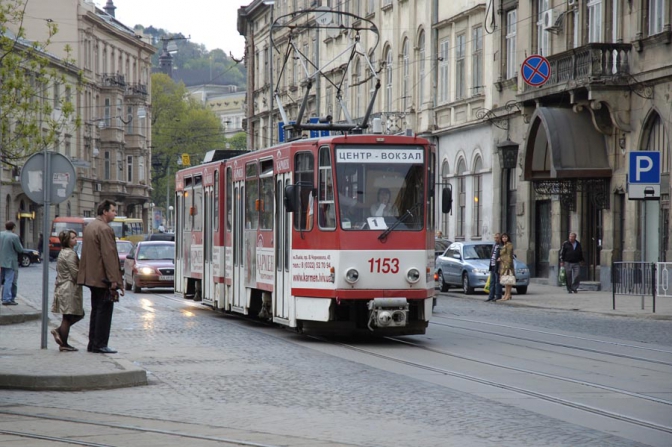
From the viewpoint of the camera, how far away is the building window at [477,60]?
46562 mm

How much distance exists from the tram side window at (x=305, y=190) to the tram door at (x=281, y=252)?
36 centimetres

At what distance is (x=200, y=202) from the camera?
86.3 feet

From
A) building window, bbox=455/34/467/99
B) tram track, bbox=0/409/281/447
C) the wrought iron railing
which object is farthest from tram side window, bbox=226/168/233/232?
building window, bbox=455/34/467/99

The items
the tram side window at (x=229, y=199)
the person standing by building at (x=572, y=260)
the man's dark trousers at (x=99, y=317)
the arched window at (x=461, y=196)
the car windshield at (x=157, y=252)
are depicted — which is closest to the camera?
the man's dark trousers at (x=99, y=317)

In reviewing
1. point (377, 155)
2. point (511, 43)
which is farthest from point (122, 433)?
point (511, 43)

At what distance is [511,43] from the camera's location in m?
44.1

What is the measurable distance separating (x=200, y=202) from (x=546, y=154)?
15563mm

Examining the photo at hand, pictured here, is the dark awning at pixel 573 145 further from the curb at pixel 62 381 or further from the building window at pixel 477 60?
the curb at pixel 62 381

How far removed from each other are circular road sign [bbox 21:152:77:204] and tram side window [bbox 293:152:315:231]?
145 inches

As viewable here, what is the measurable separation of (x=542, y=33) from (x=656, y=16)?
26.6ft

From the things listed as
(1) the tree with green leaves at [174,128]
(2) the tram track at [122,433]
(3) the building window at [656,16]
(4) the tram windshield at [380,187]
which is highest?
(1) the tree with green leaves at [174,128]

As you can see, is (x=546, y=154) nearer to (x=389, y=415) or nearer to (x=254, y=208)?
(x=254, y=208)

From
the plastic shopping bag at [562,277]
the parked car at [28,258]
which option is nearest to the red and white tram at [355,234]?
the plastic shopping bag at [562,277]

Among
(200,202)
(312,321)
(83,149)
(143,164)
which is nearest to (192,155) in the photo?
(143,164)
